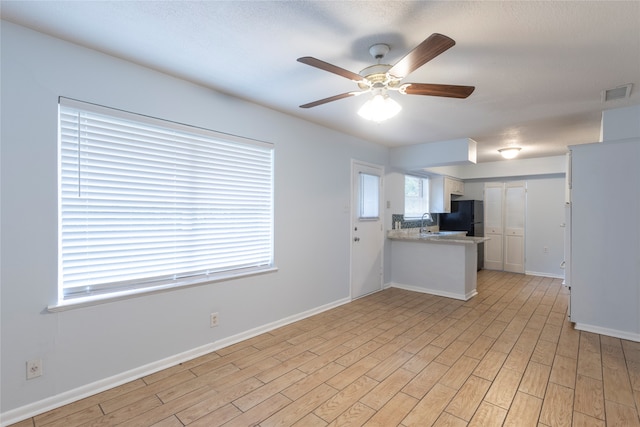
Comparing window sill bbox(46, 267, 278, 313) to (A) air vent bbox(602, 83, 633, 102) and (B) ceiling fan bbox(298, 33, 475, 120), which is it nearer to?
(B) ceiling fan bbox(298, 33, 475, 120)

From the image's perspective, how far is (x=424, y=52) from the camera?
1595 mm

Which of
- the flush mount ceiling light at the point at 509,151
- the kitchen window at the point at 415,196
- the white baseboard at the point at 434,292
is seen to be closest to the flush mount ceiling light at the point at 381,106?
the white baseboard at the point at 434,292

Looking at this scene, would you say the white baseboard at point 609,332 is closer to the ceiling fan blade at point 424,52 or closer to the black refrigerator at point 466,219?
the black refrigerator at point 466,219

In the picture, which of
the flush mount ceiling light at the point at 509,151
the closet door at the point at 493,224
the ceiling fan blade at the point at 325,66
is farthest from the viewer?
the closet door at the point at 493,224

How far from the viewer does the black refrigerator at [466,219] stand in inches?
258

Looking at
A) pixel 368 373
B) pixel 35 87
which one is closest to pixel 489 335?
pixel 368 373

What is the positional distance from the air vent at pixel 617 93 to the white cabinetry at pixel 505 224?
3912 millimetres

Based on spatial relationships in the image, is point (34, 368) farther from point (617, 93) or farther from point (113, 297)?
point (617, 93)

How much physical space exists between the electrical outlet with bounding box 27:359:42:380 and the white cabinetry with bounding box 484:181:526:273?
24.6 feet

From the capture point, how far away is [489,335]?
323 cm

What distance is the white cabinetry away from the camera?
649 centimetres

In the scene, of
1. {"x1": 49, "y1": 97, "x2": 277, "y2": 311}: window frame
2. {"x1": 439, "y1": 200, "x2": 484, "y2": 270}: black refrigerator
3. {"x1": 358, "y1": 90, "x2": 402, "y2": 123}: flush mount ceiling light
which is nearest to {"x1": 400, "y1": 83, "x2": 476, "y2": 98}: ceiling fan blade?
{"x1": 358, "y1": 90, "x2": 402, "y2": 123}: flush mount ceiling light

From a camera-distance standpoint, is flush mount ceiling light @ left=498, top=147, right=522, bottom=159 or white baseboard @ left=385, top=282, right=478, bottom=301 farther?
flush mount ceiling light @ left=498, top=147, right=522, bottom=159

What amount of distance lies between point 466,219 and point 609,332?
3.56 metres
